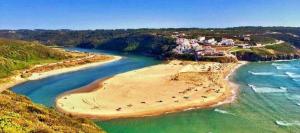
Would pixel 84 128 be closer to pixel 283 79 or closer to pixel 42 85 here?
pixel 42 85

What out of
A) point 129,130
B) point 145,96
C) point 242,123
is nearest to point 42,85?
point 145,96

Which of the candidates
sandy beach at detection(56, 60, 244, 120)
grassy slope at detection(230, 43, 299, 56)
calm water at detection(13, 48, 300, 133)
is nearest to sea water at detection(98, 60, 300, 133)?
calm water at detection(13, 48, 300, 133)

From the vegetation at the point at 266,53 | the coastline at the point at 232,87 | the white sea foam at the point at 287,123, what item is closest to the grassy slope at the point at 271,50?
the vegetation at the point at 266,53

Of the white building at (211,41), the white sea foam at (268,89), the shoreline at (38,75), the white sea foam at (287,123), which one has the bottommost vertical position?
the shoreline at (38,75)

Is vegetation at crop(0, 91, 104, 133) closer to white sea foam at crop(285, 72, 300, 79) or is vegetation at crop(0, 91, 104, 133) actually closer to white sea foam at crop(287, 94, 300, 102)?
white sea foam at crop(287, 94, 300, 102)

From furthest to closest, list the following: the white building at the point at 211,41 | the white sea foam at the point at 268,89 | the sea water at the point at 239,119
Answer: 1. the white building at the point at 211,41
2. the white sea foam at the point at 268,89
3. the sea water at the point at 239,119

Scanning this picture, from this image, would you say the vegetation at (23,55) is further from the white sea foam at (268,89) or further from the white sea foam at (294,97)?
the white sea foam at (294,97)
